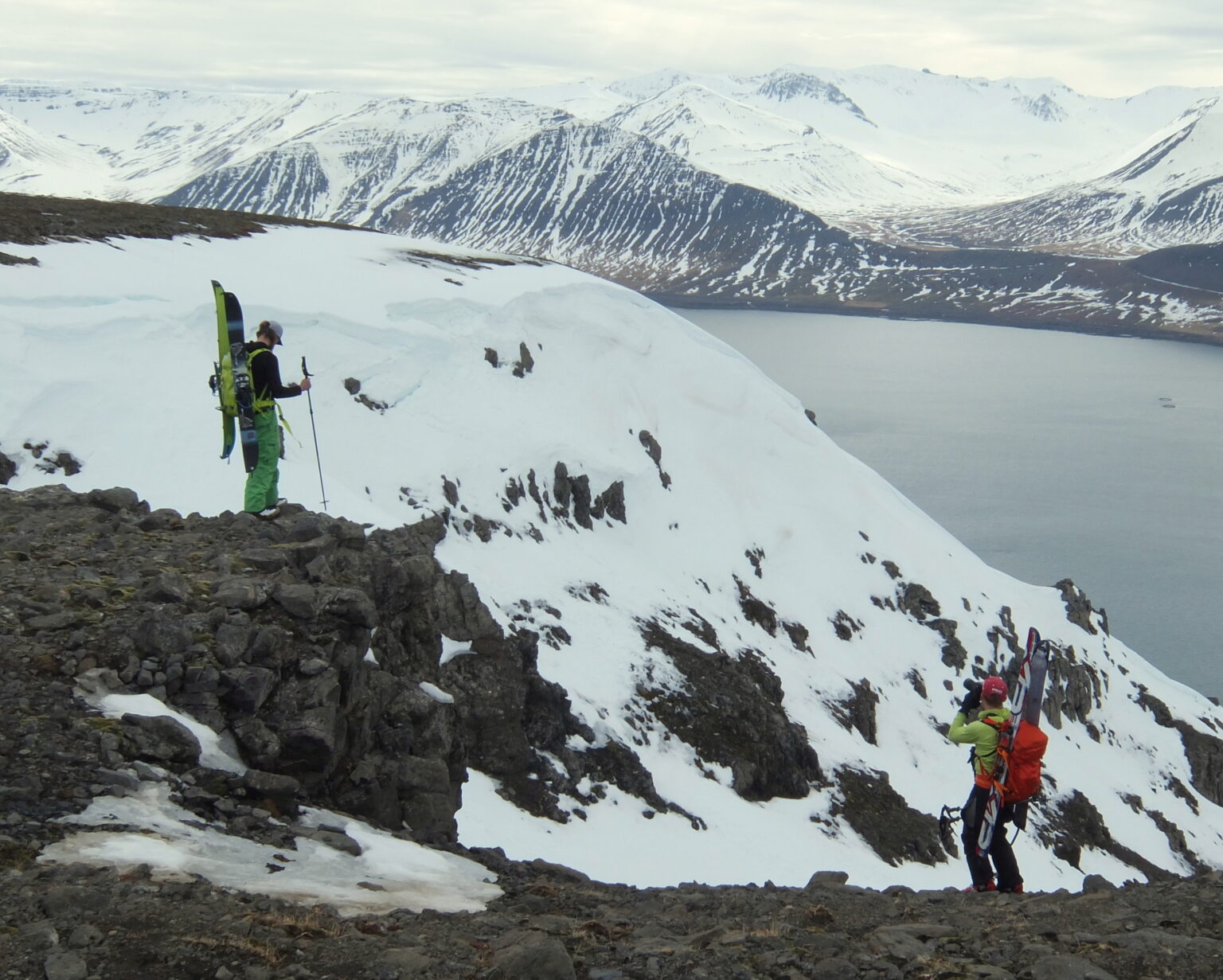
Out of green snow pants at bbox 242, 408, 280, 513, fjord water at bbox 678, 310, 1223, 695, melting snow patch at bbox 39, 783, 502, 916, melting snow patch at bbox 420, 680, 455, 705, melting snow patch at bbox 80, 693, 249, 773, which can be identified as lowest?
melting snow patch at bbox 39, 783, 502, 916

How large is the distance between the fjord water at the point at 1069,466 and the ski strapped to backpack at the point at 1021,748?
55969 mm

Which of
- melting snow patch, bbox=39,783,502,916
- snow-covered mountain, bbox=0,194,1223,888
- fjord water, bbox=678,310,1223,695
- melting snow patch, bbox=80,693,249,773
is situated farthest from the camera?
fjord water, bbox=678,310,1223,695

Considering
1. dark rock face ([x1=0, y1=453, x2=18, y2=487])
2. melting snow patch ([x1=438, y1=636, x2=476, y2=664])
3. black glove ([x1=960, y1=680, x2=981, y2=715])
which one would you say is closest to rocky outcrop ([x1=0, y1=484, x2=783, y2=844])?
melting snow patch ([x1=438, y1=636, x2=476, y2=664])

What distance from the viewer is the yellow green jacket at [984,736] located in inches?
428

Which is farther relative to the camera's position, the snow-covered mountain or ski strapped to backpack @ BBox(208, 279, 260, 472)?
the snow-covered mountain

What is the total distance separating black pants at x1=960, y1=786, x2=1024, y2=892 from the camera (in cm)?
1110

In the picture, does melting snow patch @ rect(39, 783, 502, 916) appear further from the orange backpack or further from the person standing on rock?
the orange backpack

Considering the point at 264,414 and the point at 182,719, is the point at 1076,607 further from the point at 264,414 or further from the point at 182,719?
the point at 182,719

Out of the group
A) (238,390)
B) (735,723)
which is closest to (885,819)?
(735,723)

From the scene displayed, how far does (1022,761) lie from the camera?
10711 millimetres

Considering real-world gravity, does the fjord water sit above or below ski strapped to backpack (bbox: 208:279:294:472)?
above

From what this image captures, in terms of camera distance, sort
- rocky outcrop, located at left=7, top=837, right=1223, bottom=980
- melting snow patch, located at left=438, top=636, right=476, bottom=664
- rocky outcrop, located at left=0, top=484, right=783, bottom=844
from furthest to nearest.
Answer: melting snow patch, located at left=438, top=636, right=476, bottom=664 < rocky outcrop, located at left=0, top=484, right=783, bottom=844 < rocky outcrop, located at left=7, top=837, right=1223, bottom=980

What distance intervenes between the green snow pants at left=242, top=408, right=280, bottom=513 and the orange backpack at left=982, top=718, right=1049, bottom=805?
9.47 m

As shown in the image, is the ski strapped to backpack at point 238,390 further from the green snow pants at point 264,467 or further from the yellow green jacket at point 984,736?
the yellow green jacket at point 984,736
